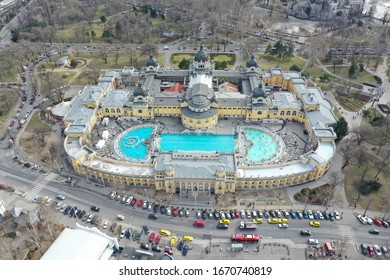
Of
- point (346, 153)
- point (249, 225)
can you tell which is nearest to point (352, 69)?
point (346, 153)

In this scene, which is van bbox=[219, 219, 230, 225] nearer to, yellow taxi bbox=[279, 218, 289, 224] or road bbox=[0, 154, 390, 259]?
road bbox=[0, 154, 390, 259]

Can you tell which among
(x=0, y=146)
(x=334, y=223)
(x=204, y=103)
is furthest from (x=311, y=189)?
(x=0, y=146)

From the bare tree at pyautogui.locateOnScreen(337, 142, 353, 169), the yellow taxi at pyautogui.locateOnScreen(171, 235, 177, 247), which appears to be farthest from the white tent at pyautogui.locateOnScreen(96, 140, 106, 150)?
the bare tree at pyautogui.locateOnScreen(337, 142, 353, 169)

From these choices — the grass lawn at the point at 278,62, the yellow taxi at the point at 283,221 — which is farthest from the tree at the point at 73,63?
the yellow taxi at the point at 283,221

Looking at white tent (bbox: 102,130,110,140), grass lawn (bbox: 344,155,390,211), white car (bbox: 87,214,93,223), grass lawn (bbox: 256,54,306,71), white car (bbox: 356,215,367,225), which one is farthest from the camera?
grass lawn (bbox: 256,54,306,71)

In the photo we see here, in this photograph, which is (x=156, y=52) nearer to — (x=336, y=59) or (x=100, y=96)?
(x=100, y=96)

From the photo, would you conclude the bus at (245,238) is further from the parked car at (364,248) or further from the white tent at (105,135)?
the white tent at (105,135)
